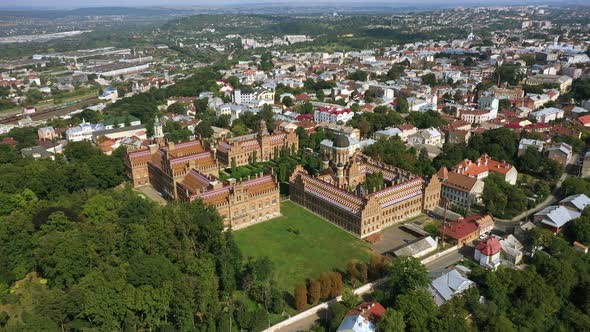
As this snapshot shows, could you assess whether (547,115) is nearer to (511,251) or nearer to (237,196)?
(511,251)

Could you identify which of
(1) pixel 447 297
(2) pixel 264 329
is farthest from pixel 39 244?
(1) pixel 447 297

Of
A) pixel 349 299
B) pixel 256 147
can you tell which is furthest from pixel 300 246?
pixel 256 147

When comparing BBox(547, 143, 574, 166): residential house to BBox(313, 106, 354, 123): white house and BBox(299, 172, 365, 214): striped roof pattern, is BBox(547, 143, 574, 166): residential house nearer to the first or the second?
BBox(299, 172, 365, 214): striped roof pattern

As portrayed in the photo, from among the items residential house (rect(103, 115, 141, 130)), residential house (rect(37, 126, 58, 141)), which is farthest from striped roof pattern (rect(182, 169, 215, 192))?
residential house (rect(37, 126, 58, 141))

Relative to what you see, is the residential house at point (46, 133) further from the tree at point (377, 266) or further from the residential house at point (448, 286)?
the residential house at point (448, 286)

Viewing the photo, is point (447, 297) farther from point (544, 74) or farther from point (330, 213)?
point (544, 74)
